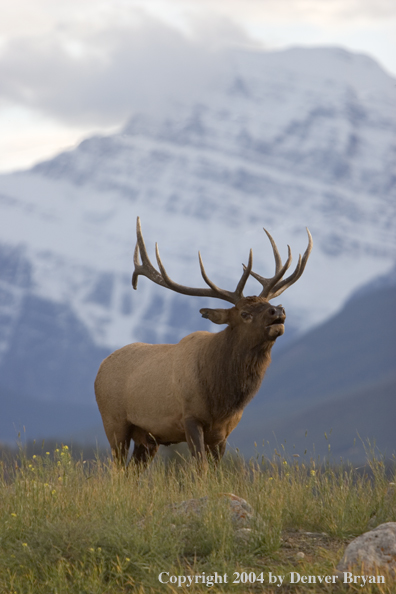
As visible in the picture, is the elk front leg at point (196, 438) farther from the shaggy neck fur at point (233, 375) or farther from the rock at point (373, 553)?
the rock at point (373, 553)

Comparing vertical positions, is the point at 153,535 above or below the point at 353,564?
above

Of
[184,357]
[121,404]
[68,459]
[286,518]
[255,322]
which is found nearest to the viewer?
[286,518]

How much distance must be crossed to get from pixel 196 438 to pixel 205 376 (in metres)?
0.62

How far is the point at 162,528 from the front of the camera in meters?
5.83

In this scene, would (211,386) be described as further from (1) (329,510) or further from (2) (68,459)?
(1) (329,510)

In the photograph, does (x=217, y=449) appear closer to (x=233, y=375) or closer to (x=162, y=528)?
(x=233, y=375)

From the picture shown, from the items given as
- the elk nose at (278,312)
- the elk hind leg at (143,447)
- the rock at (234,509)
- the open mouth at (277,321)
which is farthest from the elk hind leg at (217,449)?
the rock at (234,509)

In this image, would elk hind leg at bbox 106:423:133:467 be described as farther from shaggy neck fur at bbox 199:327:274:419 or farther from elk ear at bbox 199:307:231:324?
elk ear at bbox 199:307:231:324

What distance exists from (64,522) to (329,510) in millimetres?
Answer: 2029

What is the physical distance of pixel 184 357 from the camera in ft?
28.8

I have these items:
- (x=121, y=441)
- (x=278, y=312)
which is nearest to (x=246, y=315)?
(x=278, y=312)

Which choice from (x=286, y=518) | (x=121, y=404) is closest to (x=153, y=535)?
(x=286, y=518)

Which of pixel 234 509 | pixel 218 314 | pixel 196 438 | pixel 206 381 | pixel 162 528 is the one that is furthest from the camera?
pixel 218 314

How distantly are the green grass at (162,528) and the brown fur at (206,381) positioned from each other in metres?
1.02
